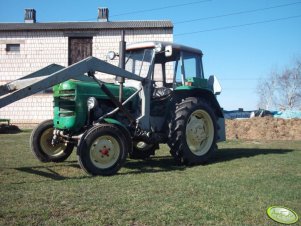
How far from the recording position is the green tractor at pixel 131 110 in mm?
6413

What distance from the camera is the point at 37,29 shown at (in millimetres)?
21875

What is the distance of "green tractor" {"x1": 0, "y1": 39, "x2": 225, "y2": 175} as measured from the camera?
6413mm

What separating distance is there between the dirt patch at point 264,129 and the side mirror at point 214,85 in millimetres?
8010

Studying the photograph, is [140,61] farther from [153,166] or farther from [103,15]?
[103,15]

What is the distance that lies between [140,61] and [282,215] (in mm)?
4828

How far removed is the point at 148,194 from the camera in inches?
197

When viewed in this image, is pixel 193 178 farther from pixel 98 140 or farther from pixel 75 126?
pixel 75 126

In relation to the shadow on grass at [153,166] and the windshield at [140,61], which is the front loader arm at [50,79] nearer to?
the windshield at [140,61]

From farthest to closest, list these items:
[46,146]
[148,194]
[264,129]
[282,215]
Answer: [264,129] < [46,146] < [148,194] < [282,215]

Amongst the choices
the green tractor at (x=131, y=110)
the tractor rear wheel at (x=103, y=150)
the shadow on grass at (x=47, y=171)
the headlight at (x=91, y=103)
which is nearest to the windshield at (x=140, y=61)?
the green tractor at (x=131, y=110)

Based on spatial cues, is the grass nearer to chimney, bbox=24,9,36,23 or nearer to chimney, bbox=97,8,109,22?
chimney, bbox=97,8,109,22

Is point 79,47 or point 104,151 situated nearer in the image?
point 104,151

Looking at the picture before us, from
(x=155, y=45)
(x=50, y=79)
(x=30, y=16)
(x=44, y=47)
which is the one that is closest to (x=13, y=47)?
(x=44, y=47)

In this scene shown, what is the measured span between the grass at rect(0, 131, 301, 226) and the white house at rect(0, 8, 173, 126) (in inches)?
578
